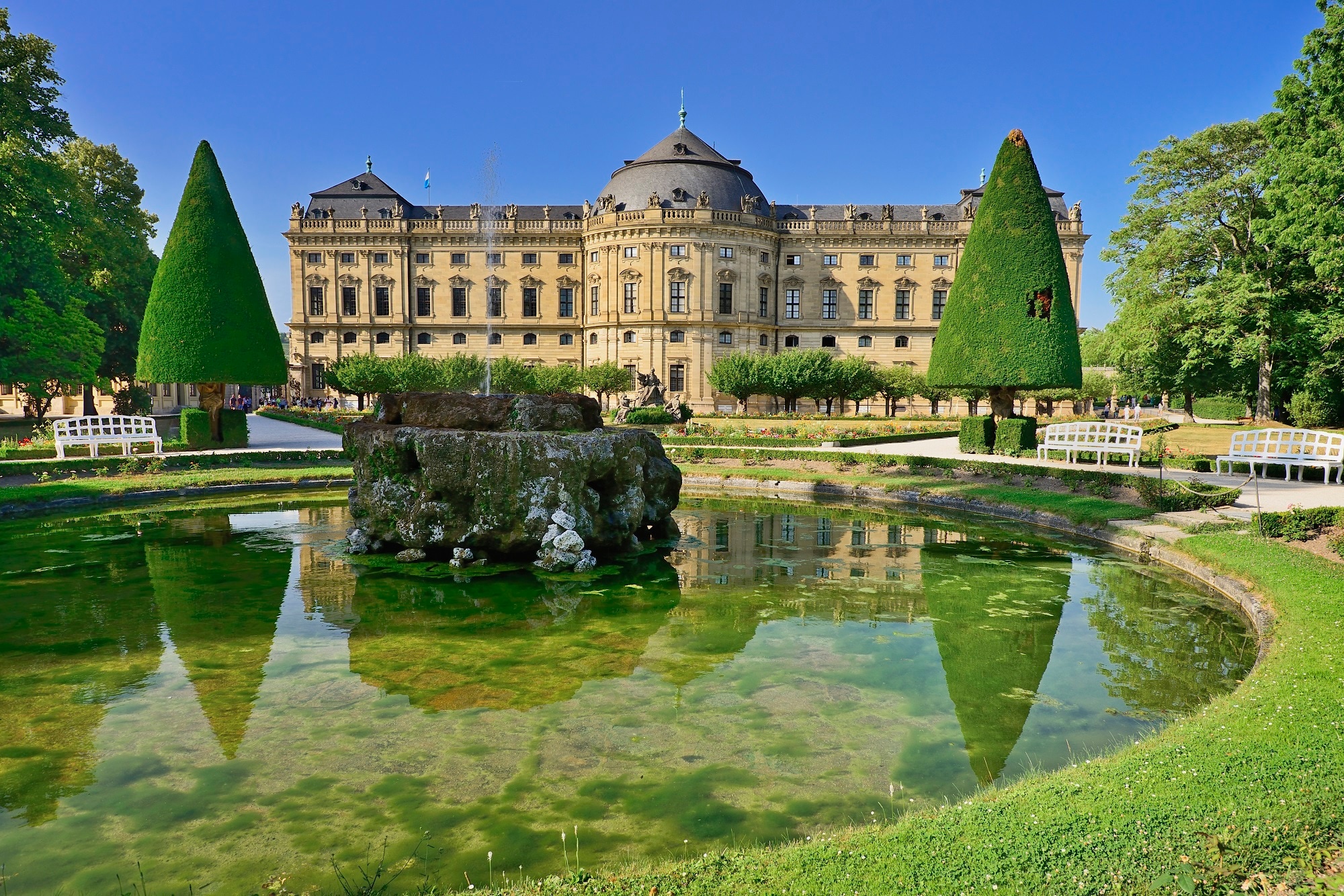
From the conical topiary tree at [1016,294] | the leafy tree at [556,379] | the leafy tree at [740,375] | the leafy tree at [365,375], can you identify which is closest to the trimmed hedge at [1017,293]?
the conical topiary tree at [1016,294]

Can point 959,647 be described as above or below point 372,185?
below

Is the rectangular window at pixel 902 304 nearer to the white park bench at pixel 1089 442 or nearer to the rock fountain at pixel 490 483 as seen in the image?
the white park bench at pixel 1089 442

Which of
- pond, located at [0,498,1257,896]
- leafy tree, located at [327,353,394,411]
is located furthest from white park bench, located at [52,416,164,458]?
leafy tree, located at [327,353,394,411]

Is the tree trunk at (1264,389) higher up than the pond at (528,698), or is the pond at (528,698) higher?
the tree trunk at (1264,389)

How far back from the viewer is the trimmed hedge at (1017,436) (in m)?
20.7

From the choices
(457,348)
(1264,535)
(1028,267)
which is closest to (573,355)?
(457,348)

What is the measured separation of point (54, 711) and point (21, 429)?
29249 millimetres

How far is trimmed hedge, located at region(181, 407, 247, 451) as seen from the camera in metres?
22.0

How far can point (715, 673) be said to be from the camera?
21.2 feet

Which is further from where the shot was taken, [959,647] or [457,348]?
[457,348]

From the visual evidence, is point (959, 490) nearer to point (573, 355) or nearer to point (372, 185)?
point (573, 355)

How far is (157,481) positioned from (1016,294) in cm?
2126

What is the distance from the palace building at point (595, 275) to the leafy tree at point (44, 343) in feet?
81.8

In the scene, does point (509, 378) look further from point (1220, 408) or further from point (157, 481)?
point (1220, 408)
